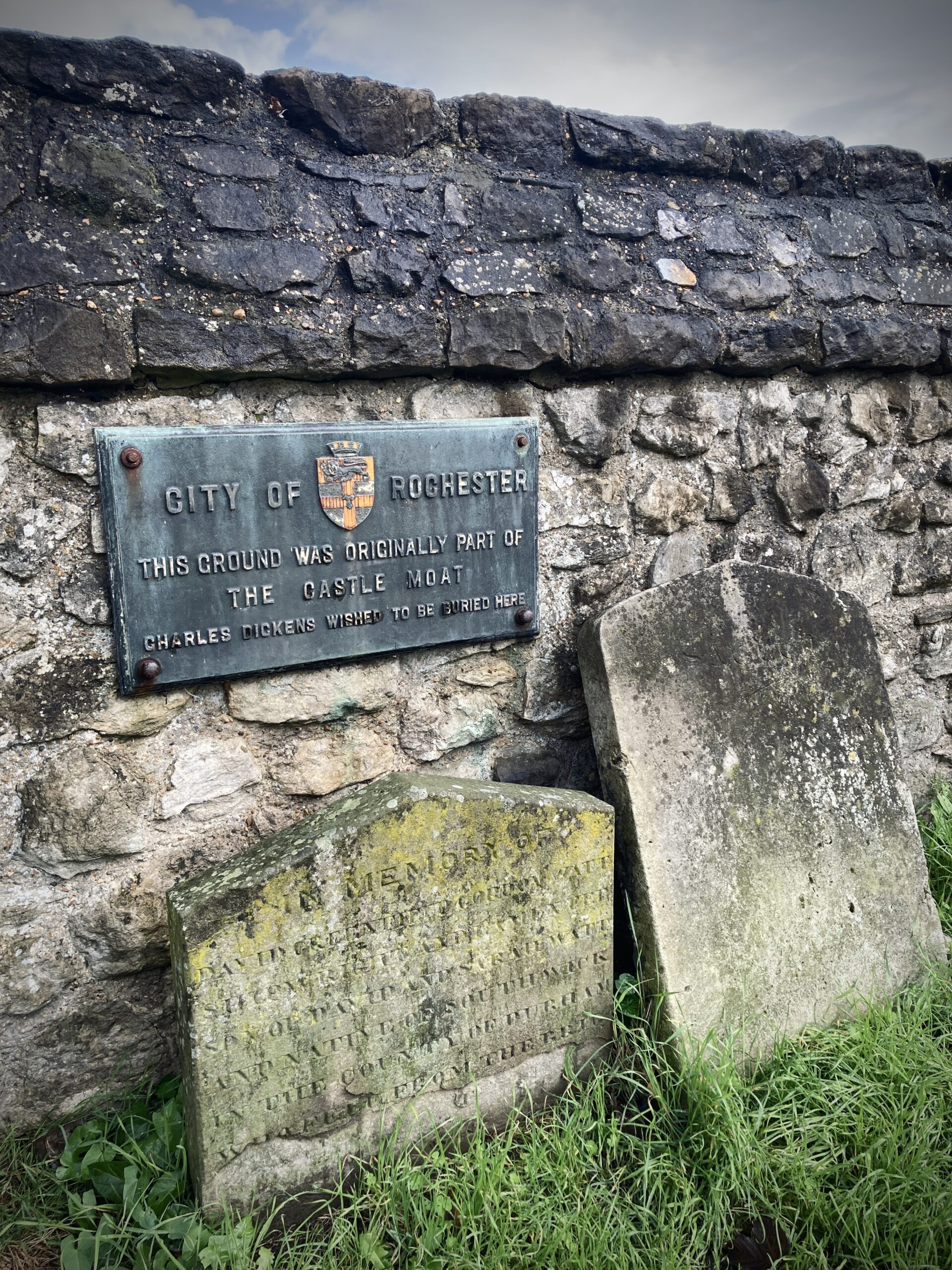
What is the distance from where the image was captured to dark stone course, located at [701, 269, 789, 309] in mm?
2283

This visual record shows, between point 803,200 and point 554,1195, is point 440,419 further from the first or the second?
point 554,1195

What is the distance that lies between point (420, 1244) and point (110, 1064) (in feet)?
2.48

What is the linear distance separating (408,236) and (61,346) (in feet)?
2.56

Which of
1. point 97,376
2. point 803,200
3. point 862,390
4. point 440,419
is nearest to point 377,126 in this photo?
point 440,419

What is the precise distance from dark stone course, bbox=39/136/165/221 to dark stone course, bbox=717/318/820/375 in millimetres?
1415

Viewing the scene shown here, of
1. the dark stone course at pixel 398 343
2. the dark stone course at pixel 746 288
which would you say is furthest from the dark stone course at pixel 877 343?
the dark stone course at pixel 398 343

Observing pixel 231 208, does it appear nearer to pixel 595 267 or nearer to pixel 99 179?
pixel 99 179

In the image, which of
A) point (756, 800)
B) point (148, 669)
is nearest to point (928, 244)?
point (756, 800)

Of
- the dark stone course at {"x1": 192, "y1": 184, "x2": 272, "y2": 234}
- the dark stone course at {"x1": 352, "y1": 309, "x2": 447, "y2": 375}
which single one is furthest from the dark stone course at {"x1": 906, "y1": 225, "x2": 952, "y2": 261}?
the dark stone course at {"x1": 192, "y1": 184, "x2": 272, "y2": 234}

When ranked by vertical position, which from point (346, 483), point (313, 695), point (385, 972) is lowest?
point (385, 972)

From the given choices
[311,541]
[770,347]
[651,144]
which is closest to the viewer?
[311,541]

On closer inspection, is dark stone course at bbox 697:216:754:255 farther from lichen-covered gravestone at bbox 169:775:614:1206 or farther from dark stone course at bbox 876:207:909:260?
lichen-covered gravestone at bbox 169:775:614:1206

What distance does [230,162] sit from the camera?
1.76 m

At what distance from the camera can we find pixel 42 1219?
62.2 inches
